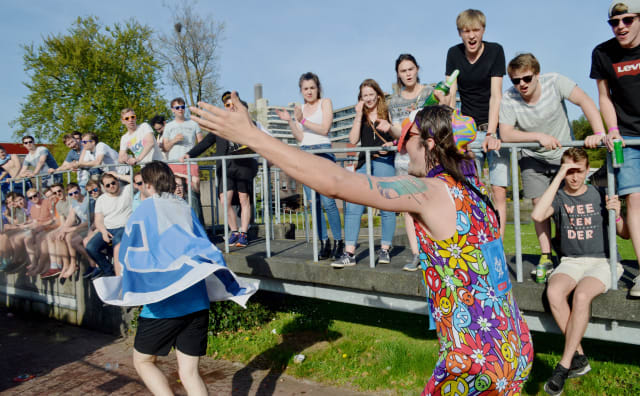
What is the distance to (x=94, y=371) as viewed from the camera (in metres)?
5.64

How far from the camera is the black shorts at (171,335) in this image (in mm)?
3408

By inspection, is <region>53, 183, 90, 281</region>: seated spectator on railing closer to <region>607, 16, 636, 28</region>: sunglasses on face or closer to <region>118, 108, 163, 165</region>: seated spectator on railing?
<region>118, 108, 163, 165</region>: seated spectator on railing

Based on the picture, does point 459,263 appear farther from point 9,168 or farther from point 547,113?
point 9,168

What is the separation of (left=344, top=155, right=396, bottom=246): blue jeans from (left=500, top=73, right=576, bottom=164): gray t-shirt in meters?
1.22

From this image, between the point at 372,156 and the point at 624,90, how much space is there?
2229 millimetres

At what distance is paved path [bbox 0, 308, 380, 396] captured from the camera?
4941mm

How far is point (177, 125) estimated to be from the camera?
7273 mm

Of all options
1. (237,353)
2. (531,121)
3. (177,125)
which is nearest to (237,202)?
(177,125)

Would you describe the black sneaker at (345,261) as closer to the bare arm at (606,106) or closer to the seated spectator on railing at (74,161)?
the bare arm at (606,106)

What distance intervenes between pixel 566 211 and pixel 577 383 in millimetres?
1555

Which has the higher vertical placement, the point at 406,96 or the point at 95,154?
the point at 406,96

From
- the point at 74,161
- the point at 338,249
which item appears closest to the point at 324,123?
the point at 338,249

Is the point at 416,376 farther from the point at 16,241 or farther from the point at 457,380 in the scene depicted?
the point at 16,241

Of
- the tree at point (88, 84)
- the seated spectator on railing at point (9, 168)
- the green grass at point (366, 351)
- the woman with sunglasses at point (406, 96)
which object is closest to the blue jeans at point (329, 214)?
the woman with sunglasses at point (406, 96)
